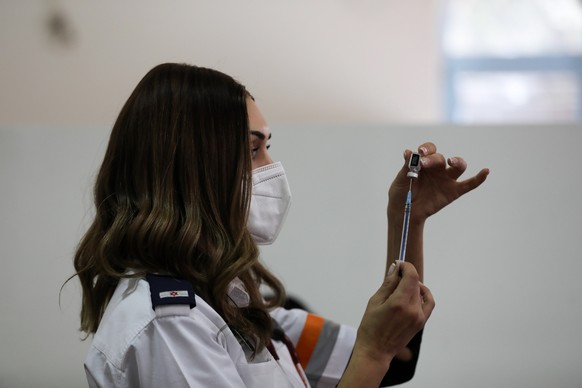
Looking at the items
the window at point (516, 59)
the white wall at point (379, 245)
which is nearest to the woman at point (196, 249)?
the white wall at point (379, 245)

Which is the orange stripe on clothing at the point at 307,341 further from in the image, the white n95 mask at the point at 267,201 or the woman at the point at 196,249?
the white n95 mask at the point at 267,201

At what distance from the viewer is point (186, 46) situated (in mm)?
1706

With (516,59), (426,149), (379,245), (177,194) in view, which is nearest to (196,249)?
(177,194)

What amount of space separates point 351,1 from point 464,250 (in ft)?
2.60

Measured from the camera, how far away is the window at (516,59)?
7.18 feet

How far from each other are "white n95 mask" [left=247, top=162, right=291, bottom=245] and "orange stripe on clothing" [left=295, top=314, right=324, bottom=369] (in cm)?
27

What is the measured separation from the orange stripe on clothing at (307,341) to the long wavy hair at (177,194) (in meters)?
0.25

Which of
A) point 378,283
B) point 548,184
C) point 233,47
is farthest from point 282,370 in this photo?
point 233,47

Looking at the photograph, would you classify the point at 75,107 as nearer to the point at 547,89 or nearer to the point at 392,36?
the point at 392,36

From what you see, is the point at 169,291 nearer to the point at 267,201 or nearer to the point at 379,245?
the point at 267,201

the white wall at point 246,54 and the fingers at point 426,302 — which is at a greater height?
the white wall at point 246,54

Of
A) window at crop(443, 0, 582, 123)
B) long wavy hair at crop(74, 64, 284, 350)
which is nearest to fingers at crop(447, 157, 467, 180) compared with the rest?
long wavy hair at crop(74, 64, 284, 350)

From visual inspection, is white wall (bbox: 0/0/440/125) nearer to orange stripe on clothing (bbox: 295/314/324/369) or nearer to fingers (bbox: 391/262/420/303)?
orange stripe on clothing (bbox: 295/314/324/369)

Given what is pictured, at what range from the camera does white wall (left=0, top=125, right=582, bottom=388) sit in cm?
146
